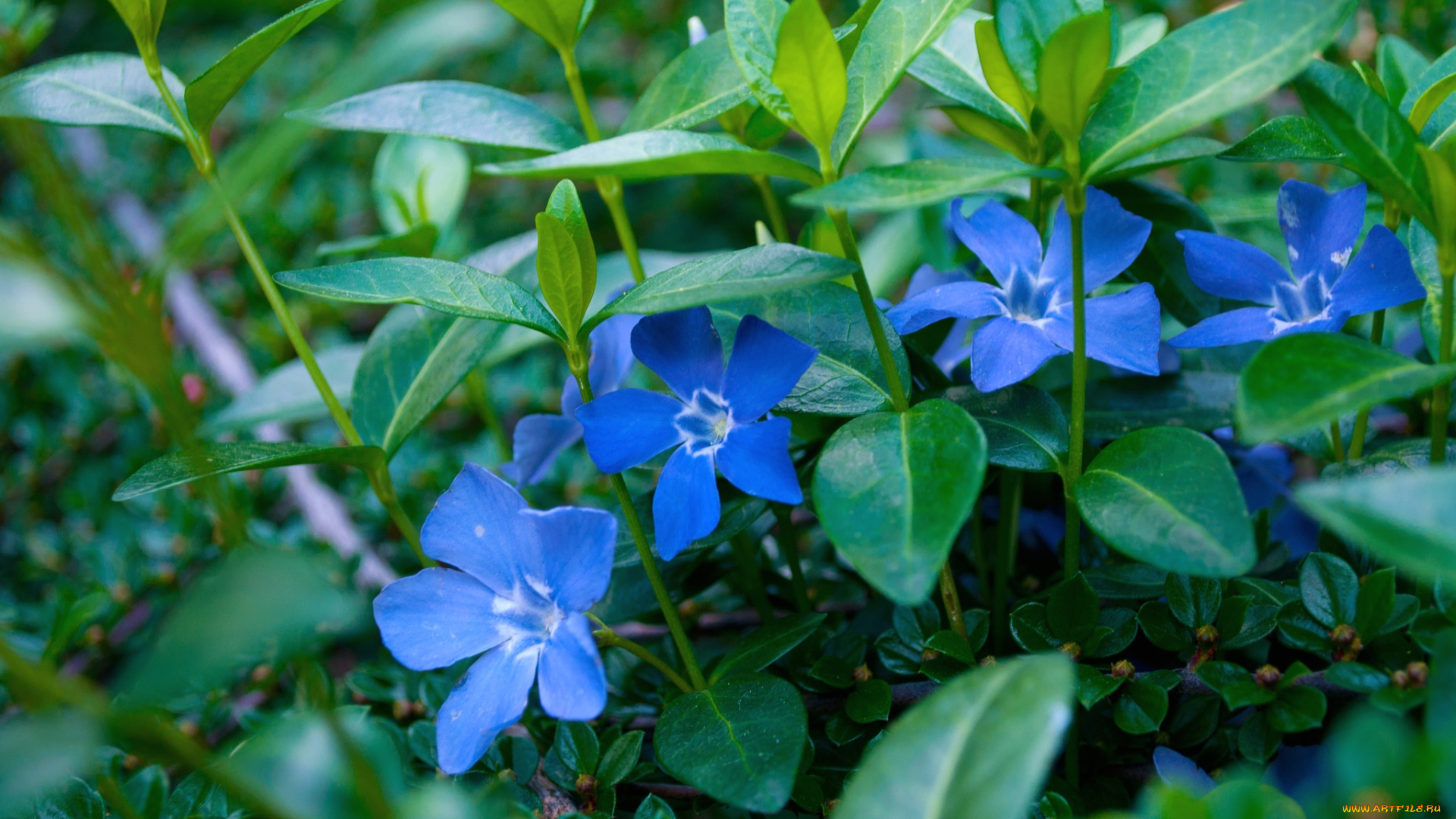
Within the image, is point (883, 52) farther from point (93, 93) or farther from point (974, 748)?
point (93, 93)

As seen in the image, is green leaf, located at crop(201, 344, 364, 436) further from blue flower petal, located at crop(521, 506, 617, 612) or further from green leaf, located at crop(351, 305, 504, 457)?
blue flower petal, located at crop(521, 506, 617, 612)

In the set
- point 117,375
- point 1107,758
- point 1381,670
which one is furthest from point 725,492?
point 117,375

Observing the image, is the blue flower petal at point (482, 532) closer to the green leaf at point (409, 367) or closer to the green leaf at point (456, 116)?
the green leaf at point (409, 367)

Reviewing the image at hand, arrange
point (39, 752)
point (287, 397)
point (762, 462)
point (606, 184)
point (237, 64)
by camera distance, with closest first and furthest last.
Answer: point (39, 752) → point (762, 462) → point (237, 64) → point (606, 184) → point (287, 397)

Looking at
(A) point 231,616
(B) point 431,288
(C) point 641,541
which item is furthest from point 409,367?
(A) point 231,616

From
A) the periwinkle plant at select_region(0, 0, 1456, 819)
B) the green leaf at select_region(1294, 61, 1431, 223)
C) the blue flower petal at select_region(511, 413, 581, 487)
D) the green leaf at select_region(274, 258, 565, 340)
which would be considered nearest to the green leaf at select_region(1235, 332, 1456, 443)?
the periwinkle plant at select_region(0, 0, 1456, 819)

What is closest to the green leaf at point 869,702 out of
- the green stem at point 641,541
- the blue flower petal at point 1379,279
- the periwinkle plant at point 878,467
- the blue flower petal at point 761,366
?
the periwinkle plant at point 878,467
